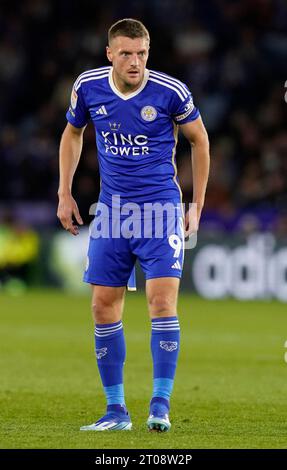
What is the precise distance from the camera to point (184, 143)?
20.2 m

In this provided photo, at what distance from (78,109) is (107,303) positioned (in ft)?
3.66

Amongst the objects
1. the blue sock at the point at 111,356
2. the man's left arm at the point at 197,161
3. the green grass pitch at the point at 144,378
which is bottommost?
the green grass pitch at the point at 144,378

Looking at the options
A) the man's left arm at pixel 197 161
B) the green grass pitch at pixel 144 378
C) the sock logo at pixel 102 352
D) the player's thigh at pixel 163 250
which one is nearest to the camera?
the green grass pitch at pixel 144 378

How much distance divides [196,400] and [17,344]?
4.26m

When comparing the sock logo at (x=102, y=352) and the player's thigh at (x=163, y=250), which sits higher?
the player's thigh at (x=163, y=250)

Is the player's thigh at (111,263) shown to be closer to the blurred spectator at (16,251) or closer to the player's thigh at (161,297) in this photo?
the player's thigh at (161,297)

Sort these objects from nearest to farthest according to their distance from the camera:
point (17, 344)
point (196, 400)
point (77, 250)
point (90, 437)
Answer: point (90, 437) → point (196, 400) → point (17, 344) → point (77, 250)

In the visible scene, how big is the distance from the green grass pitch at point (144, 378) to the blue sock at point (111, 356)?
257mm

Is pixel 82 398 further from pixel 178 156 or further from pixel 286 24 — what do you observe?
pixel 286 24

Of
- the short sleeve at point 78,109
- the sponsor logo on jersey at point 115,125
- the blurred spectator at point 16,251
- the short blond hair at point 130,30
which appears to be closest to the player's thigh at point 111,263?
the sponsor logo on jersey at point 115,125

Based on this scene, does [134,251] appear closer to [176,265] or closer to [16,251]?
[176,265]

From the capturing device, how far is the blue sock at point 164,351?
21.8ft
